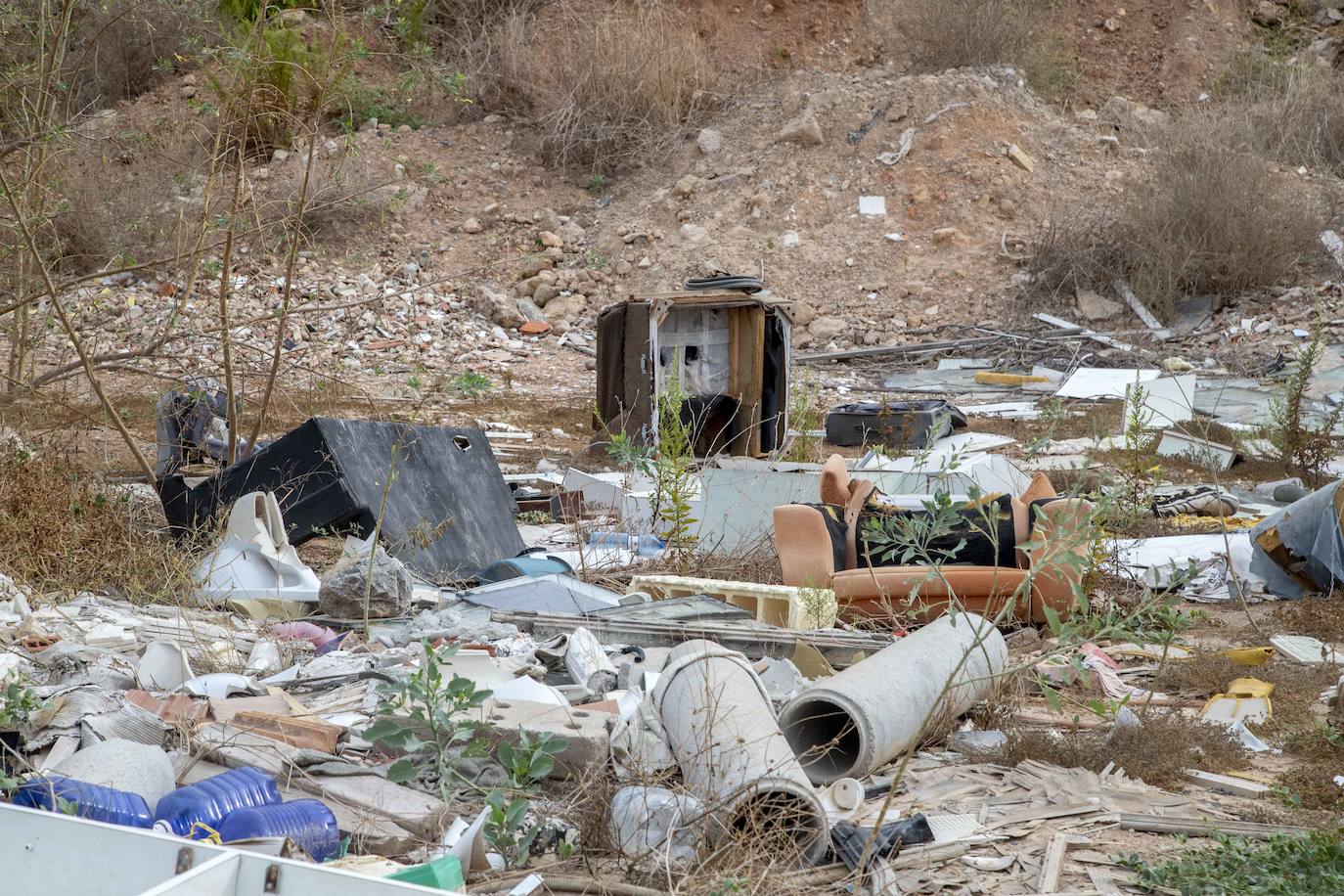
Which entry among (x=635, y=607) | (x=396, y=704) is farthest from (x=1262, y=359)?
(x=396, y=704)

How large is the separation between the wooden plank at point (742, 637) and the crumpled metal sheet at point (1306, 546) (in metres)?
2.47

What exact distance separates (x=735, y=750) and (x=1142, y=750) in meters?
1.38

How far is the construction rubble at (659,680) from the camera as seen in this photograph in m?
Answer: 2.69

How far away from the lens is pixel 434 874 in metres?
2.32

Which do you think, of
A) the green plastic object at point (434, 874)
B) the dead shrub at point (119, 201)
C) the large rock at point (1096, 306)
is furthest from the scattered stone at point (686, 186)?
the green plastic object at point (434, 874)

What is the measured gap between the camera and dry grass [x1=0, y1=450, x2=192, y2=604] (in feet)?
16.1

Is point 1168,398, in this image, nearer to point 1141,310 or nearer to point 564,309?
point 1141,310

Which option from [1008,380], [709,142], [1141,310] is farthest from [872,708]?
[709,142]

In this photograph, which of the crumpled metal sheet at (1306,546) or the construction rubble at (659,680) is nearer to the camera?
the construction rubble at (659,680)

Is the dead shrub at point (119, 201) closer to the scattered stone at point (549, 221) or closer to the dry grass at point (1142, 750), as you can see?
the scattered stone at point (549, 221)

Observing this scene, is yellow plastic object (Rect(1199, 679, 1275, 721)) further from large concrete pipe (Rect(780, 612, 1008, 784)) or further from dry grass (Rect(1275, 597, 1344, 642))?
dry grass (Rect(1275, 597, 1344, 642))

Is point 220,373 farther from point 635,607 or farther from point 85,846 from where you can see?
point 85,846

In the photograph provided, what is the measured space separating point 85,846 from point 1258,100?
2295 cm

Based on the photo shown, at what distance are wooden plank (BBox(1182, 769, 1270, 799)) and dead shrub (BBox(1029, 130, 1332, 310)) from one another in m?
14.0
